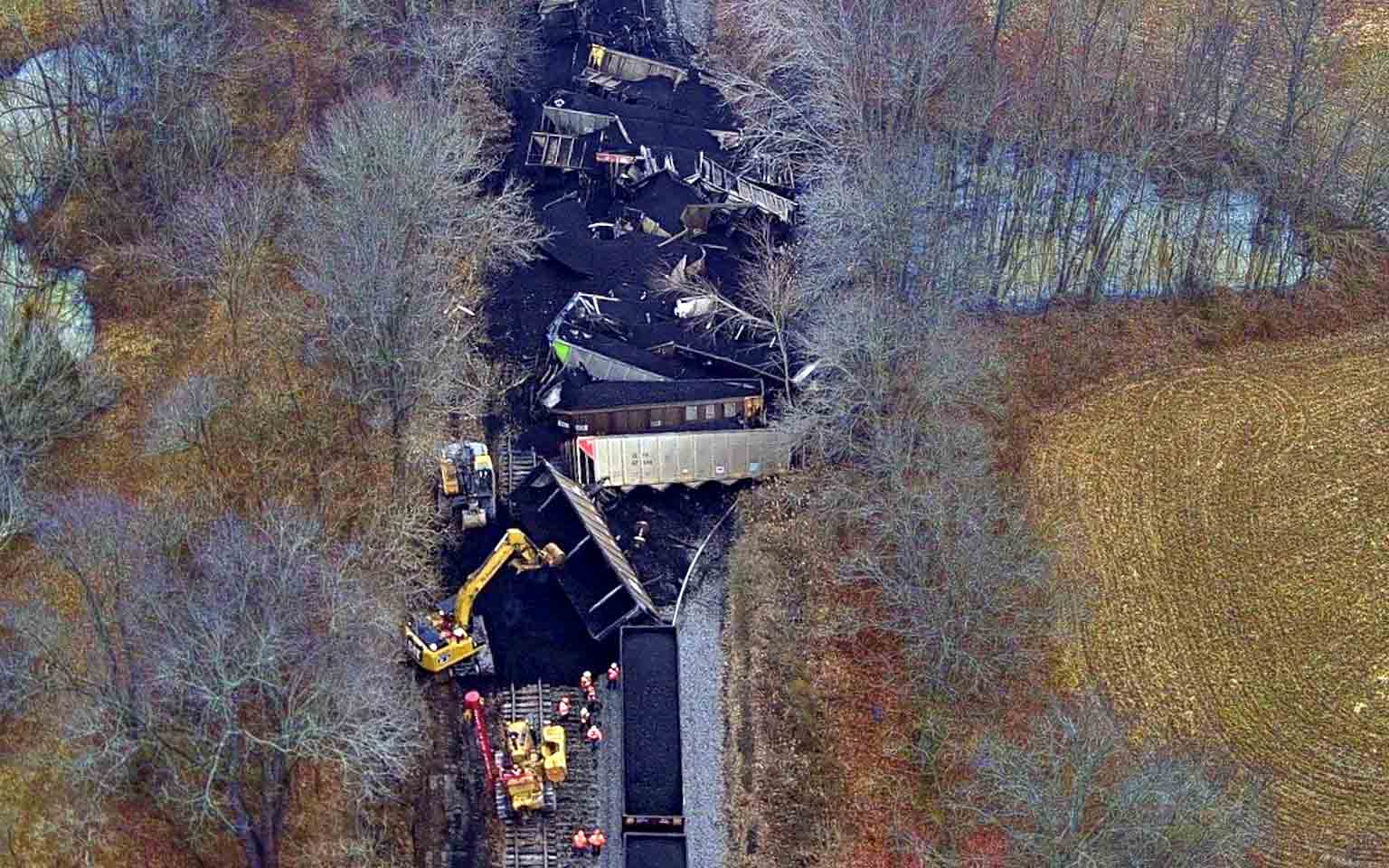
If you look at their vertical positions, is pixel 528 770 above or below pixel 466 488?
below

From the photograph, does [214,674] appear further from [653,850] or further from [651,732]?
[651,732]

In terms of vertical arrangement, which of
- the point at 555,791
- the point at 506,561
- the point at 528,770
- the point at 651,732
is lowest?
the point at 555,791

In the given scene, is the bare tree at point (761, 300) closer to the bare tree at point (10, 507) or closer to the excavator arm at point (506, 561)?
the excavator arm at point (506, 561)

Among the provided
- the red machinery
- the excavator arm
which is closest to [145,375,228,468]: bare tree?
the excavator arm

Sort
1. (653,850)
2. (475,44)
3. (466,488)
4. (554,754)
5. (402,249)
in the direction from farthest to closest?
(475,44), (402,249), (466,488), (554,754), (653,850)

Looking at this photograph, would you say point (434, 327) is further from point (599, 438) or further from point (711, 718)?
point (711, 718)

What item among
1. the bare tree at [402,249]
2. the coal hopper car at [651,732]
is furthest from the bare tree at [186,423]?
the coal hopper car at [651,732]

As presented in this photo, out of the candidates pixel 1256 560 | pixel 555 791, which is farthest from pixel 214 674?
pixel 1256 560
